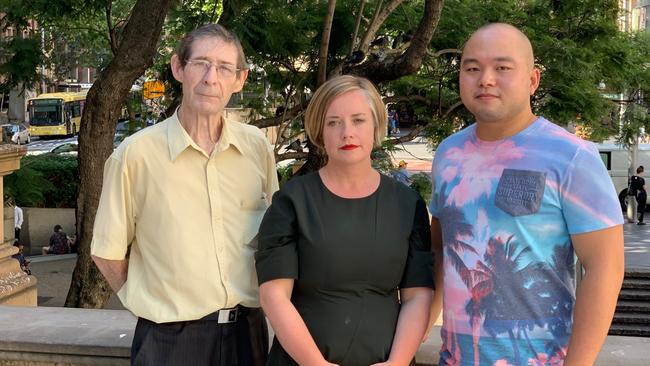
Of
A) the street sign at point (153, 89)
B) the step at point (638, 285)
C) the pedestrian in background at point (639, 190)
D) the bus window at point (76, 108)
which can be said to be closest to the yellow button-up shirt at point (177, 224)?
the street sign at point (153, 89)

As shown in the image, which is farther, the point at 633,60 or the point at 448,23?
the point at 633,60

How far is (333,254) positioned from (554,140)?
0.69 metres

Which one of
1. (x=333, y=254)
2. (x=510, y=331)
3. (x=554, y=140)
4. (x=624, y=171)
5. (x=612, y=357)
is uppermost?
(x=554, y=140)

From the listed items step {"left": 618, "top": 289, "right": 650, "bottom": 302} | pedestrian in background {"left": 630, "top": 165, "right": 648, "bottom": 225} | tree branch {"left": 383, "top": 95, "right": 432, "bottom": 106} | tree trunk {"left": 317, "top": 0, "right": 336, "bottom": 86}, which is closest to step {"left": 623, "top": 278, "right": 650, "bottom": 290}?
step {"left": 618, "top": 289, "right": 650, "bottom": 302}

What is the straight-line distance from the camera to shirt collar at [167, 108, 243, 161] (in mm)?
2766

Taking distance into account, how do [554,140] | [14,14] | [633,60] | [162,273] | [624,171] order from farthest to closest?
[624,171]
[633,60]
[14,14]
[162,273]
[554,140]

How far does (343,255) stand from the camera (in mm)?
2514

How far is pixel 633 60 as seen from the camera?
13.4 m

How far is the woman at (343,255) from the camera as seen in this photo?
2.52m

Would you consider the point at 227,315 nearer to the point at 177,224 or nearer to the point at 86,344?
the point at 177,224

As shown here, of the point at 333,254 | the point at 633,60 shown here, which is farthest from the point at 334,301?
the point at 633,60

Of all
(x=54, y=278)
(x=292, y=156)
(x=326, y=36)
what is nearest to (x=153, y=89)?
(x=292, y=156)

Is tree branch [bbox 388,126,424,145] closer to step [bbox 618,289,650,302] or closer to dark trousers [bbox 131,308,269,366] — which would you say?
step [bbox 618,289,650,302]

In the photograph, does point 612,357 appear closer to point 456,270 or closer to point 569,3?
point 456,270
